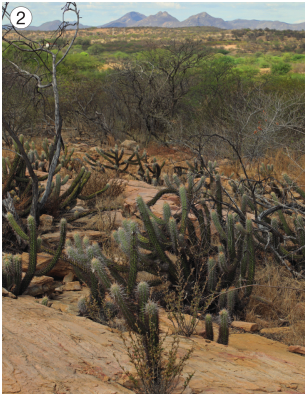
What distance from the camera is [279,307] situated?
387 cm

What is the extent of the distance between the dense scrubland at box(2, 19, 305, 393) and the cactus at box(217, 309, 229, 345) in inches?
0.4

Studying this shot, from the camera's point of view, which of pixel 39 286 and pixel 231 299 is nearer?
pixel 231 299

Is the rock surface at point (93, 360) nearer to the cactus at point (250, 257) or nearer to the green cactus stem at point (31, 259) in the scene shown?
the green cactus stem at point (31, 259)

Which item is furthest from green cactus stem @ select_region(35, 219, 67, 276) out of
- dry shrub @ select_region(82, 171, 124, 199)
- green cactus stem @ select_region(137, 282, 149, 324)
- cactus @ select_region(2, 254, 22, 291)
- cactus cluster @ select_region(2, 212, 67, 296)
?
dry shrub @ select_region(82, 171, 124, 199)

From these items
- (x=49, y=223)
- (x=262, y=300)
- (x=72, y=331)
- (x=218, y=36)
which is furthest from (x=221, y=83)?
(x=218, y=36)

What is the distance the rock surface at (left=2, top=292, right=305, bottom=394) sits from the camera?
2.14 meters

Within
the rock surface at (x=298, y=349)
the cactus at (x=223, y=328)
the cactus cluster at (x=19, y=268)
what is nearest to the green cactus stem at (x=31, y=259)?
the cactus cluster at (x=19, y=268)

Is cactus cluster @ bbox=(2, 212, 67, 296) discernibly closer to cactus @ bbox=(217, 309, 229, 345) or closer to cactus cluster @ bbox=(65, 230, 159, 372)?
cactus cluster @ bbox=(65, 230, 159, 372)

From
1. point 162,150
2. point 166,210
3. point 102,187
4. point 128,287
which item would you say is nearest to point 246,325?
point 128,287

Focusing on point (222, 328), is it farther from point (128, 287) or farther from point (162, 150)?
point (162, 150)

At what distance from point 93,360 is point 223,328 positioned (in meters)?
1.15

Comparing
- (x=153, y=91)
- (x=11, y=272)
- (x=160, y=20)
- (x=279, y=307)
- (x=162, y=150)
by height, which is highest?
(x=160, y=20)

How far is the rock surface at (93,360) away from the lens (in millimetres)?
2137

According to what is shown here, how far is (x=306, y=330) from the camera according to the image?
329 centimetres
